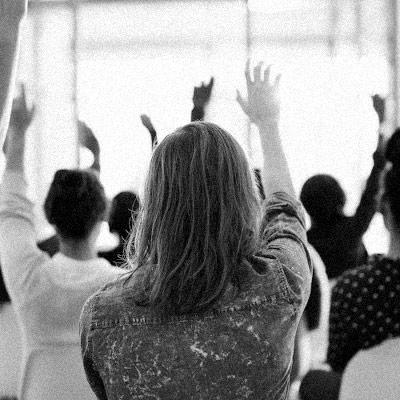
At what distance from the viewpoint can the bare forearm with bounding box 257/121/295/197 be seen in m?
1.35

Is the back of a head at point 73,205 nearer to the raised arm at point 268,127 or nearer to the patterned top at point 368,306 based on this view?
the raised arm at point 268,127

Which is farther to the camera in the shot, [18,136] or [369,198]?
[369,198]

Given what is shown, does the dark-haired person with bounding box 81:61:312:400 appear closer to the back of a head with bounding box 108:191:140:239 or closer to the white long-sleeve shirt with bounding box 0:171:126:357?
the white long-sleeve shirt with bounding box 0:171:126:357

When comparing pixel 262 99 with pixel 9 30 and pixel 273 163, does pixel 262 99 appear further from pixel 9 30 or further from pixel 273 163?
pixel 9 30

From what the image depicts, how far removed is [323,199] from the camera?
8.85 feet

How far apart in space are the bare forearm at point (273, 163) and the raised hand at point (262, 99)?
0.7 inches

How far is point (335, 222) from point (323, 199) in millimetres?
90

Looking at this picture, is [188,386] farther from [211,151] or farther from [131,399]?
[211,151]

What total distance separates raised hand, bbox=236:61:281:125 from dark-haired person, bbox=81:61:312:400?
1.09 feet

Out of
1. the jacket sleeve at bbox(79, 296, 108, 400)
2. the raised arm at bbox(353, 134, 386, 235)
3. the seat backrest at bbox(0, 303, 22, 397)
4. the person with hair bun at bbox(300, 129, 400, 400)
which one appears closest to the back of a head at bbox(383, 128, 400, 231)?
the person with hair bun at bbox(300, 129, 400, 400)

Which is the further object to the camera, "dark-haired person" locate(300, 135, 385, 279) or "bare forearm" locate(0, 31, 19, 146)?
"dark-haired person" locate(300, 135, 385, 279)

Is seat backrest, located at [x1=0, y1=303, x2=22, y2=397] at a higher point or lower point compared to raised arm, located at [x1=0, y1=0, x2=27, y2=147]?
lower

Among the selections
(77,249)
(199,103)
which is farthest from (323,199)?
(77,249)

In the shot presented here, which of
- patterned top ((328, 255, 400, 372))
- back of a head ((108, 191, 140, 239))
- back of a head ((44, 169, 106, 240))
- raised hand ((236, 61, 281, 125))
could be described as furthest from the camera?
back of a head ((108, 191, 140, 239))
